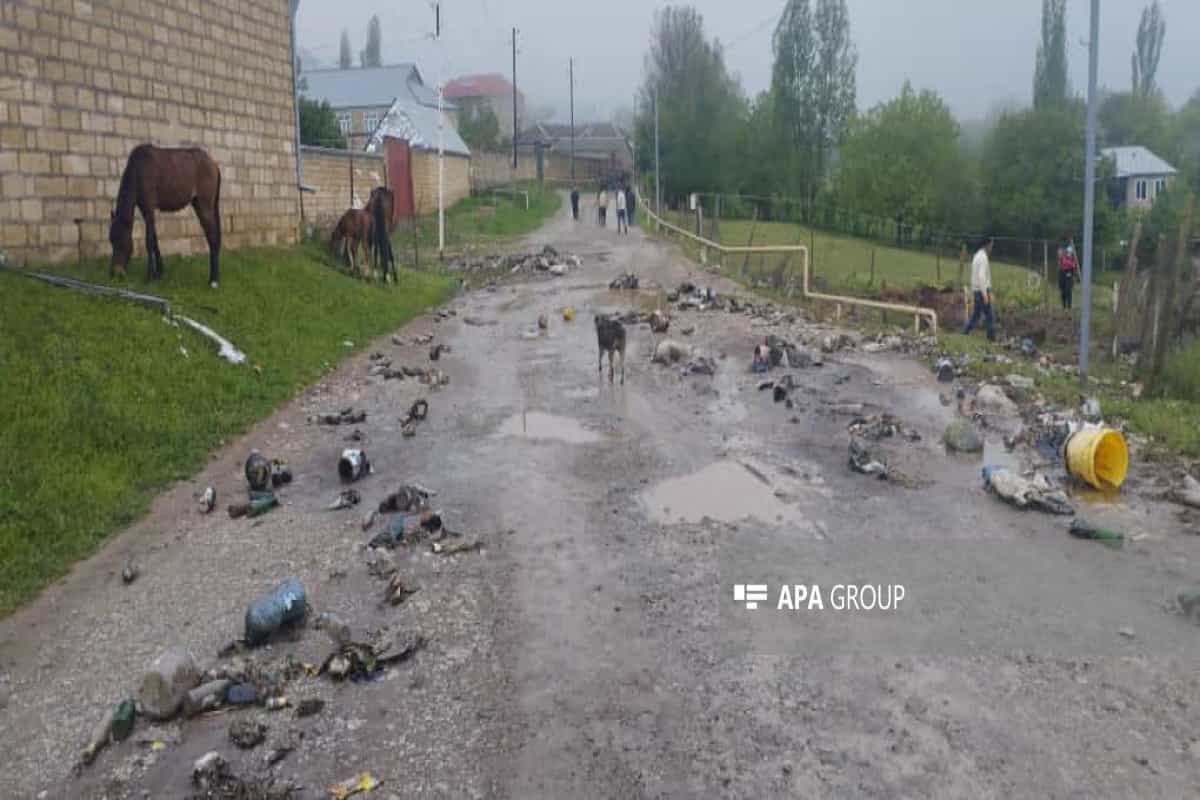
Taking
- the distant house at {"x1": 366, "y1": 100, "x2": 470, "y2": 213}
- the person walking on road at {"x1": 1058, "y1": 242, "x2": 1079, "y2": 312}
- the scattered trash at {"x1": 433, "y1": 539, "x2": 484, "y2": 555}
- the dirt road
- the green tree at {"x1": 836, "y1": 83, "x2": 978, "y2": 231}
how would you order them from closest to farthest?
the dirt road < the scattered trash at {"x1": 433, "y1": 539, "x2": 484, "y2": 555} < the person walking on road at {"x1": 1058, "y1": 242, "x2": 1079, "y2": 312} < the distant house at {"x1": 366, "y1": 100, "x2": 470, "y2": 213} < the green tree at {"x1": 836, "y1": 83, "x2": 978, "y2": 231}

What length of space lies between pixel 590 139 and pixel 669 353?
8447cm

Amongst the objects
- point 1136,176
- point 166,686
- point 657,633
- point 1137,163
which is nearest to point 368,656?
point 166,686

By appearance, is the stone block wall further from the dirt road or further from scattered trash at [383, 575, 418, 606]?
scattered trash at [383, 575, 418, 606]

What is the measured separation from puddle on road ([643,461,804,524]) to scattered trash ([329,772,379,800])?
3072 mm

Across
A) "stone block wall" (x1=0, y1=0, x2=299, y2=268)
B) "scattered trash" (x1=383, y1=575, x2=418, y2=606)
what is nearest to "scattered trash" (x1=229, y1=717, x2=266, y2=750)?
"scattered trash" (x1=383, y1=575, x2=418, y2=606)

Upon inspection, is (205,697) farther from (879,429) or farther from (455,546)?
(879,429)

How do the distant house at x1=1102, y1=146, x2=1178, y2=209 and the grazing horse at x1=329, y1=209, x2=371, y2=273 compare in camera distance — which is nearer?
the grazing horse at x1=329, y1=209, x2=371, y2=273

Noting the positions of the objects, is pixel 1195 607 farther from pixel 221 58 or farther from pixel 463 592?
pixel 221 58

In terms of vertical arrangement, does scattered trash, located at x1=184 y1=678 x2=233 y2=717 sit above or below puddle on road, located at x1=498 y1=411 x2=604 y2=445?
below

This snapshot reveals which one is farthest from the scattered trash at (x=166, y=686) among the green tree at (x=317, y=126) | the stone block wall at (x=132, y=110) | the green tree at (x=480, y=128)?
the green tree at (x=480, y=128)

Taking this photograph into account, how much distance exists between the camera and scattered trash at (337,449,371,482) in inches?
293

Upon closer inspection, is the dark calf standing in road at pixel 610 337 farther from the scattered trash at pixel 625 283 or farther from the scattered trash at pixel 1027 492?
the scattered trash at pixel 625 283

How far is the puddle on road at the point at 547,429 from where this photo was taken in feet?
28.4

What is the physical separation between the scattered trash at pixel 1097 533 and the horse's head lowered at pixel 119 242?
9868 mm
